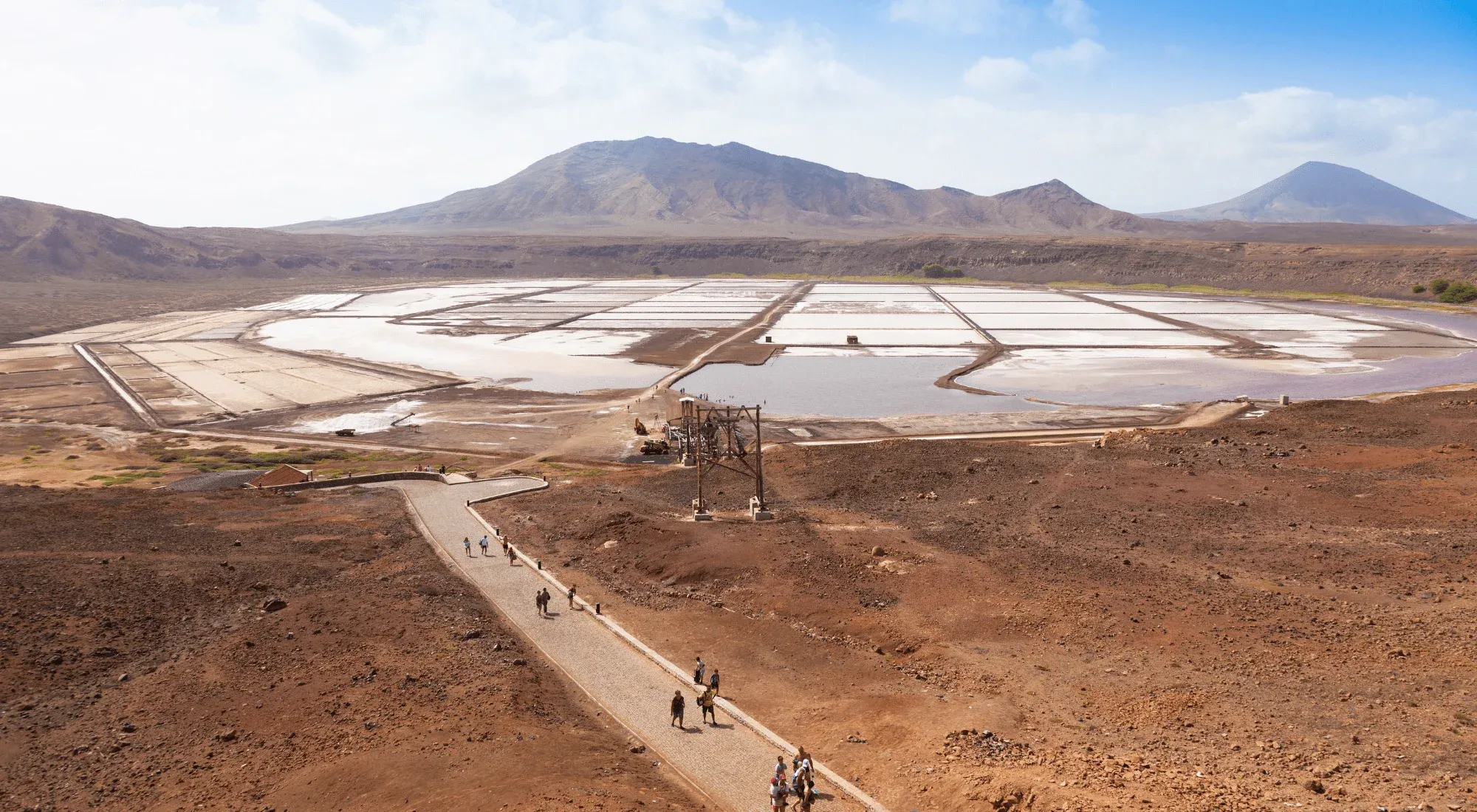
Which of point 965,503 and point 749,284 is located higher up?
point 749,284

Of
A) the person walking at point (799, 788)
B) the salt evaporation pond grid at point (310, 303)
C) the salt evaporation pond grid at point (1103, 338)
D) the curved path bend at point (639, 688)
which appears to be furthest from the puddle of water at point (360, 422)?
the salt evaporation pond grid at point (310, 303)

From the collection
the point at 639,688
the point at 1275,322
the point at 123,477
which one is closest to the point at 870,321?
the point at 1275,322

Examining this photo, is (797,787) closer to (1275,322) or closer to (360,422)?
(360,422)

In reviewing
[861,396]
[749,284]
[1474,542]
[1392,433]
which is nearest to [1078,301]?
[749,284]

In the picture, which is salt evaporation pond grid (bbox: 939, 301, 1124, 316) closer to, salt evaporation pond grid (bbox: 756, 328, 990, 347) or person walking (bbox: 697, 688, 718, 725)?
salt evaporation pond grid (bbox: 756, 328, 990, 347)

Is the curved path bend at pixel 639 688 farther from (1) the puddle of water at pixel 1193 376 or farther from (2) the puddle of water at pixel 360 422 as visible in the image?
(1) the puddle of water at pixel 1193 376

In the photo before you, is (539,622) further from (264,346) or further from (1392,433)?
(264,346)
